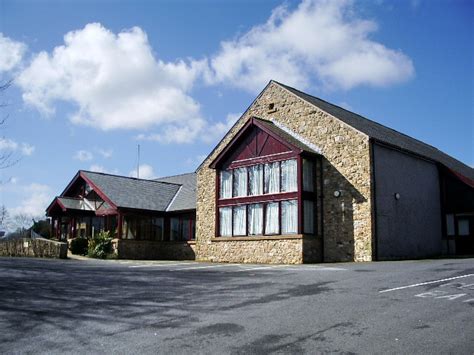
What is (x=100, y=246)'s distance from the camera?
29141mm

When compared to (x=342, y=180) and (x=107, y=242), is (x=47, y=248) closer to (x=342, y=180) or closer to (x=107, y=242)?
(x=107, y=242)

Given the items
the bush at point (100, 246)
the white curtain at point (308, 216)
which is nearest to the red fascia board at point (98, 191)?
the bush at point (100, 246)

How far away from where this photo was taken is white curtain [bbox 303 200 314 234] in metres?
23.4

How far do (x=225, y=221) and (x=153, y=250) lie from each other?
6.51 metres

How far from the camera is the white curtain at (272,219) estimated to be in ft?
78.8

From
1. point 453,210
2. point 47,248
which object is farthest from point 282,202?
point 47,248

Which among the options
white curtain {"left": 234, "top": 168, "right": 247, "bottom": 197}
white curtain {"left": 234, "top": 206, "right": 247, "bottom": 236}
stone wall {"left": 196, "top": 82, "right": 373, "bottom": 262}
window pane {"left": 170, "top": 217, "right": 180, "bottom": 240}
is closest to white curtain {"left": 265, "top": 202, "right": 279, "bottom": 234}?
stone wall {"left": 196, "top": 82, "right": 373, "bottom": 262}

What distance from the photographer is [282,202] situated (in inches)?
944

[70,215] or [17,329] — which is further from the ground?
[70,215]

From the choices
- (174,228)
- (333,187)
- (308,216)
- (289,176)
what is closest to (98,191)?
(174,228)

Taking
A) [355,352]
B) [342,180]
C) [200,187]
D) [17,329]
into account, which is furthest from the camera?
[200,187]

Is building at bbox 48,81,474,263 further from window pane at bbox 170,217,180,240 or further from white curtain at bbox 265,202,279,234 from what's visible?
window pane at bbox 170,217,180,240

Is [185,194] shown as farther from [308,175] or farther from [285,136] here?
[308,175]

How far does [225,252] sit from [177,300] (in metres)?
14.3
